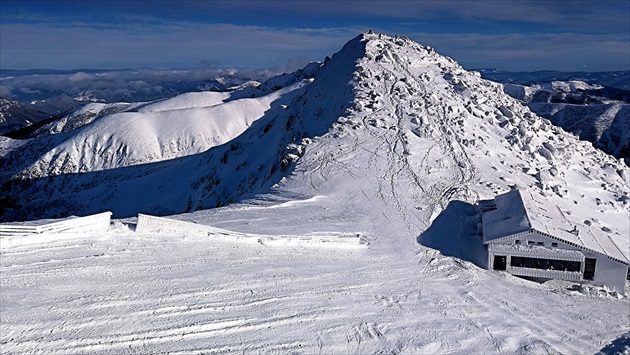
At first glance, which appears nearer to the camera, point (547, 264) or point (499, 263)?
point (547, 264)

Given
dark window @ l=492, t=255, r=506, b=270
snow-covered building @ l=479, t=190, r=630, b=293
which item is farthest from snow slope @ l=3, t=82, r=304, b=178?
snow-covered building @ l=479, t=190, r=630, b=293

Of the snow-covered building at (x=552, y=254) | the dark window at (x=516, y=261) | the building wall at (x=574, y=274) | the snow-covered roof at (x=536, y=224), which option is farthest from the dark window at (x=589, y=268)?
the dark window at (x=516, y=261)

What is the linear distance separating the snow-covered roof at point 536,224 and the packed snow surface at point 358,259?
64.1 inches

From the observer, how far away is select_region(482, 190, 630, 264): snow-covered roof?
22594 mm

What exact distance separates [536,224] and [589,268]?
329 cm

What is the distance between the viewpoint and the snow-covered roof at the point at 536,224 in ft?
74.1

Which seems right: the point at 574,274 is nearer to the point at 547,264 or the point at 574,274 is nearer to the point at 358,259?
the point at 547,264

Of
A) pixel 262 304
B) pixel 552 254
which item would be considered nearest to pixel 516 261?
pixel 552 254

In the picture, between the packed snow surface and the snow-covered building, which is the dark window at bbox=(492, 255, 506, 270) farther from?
the packed snow surface

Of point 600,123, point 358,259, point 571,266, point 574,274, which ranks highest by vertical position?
point 358,259

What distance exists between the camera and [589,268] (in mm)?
22641

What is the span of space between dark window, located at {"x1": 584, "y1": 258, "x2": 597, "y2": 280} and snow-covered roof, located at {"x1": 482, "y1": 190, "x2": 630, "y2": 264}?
64 cm

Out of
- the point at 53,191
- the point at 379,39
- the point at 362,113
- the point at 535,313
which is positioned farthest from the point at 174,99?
the point at 535,313

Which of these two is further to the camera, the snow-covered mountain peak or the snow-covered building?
the snow-covered mountain peak
